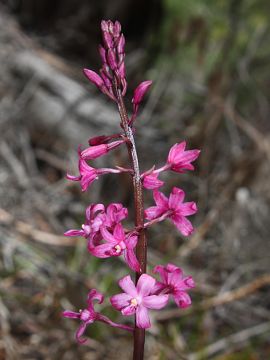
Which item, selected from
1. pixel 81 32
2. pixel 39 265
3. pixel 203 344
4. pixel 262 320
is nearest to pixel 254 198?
pixel 262 320

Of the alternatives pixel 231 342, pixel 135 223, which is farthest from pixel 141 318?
pixel 231 342

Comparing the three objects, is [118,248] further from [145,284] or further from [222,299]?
[222,299]

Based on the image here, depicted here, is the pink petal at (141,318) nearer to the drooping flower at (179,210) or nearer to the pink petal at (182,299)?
the pink petal at (182,299)

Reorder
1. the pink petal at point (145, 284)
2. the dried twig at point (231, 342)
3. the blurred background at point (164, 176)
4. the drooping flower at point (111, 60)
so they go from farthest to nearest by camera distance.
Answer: the blurred background at point (164, 176), the dried twig at point (231, 342), the drooping flower at point (111, 60), the pink petal at point (145, 284)

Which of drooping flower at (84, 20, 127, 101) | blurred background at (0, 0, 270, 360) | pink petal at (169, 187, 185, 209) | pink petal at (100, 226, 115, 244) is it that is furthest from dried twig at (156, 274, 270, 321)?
drooping flower at (84, 20, 127, 101)

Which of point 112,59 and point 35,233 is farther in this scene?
point 35,233

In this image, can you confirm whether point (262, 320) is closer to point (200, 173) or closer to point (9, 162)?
point (200, 173)

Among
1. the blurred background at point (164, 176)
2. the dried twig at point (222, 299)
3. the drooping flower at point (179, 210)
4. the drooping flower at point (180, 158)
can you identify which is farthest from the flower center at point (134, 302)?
the dried twig at point (222, 299)
